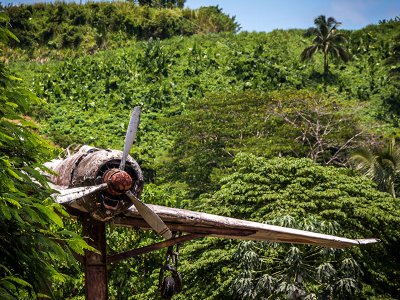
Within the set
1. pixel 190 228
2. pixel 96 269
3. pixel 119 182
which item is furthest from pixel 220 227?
pixel 119 182

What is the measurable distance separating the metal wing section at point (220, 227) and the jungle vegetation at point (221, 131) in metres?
0.84

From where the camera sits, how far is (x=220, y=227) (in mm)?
A: 15406

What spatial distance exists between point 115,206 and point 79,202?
0.62 meters

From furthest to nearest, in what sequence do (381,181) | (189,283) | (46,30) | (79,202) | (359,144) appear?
(46,30) < (359,144) < (381,181) < (189,283) < (79,202)

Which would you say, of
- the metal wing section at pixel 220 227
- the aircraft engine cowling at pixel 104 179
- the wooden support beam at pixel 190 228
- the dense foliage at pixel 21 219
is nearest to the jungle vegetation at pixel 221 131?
the dense foliage at pixel 21 219

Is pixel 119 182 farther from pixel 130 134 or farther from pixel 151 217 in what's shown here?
pixel 130 134

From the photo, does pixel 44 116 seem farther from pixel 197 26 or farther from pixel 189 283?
pixel 189 283

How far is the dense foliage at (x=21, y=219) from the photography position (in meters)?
6.04

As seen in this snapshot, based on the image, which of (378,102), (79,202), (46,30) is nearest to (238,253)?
(79,202)

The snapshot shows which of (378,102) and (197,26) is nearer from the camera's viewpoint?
(378,102)

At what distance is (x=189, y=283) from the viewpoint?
2616 cm

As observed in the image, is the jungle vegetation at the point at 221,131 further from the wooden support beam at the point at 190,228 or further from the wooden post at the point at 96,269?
the wooden support beam at the point at 190,228

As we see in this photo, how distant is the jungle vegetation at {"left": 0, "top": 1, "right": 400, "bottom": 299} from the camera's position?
864 inches

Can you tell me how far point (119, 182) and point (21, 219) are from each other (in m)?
6.22
